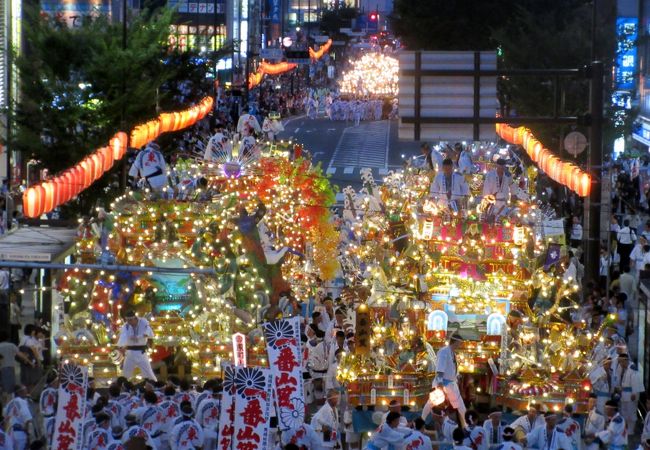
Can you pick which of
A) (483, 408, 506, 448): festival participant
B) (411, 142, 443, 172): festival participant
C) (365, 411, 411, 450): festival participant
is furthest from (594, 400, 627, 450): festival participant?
(411, 142, 443, 172): festival participant


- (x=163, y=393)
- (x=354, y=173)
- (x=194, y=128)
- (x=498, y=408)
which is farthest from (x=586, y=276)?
(x=194, y=128)

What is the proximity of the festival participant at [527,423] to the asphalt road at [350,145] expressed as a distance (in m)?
22.0

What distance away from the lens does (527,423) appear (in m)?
16.6

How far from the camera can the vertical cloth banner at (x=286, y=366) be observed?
637 inches

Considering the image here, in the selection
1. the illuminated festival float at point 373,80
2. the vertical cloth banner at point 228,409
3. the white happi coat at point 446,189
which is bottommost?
the vertical cloth banner at point 228,409

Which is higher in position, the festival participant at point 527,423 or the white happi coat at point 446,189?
the white happi coat at point 446,189

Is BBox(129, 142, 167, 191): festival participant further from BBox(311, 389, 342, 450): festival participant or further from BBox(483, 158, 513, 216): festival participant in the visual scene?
BBox(311, 389, 342, 450): festival participant

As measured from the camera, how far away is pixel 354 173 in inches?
1812

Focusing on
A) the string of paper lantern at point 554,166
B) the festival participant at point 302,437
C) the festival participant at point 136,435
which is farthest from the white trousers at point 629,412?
the festival participant at point 136,435

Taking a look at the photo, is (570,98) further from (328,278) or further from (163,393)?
(163,393)

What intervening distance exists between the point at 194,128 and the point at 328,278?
22.7 meters

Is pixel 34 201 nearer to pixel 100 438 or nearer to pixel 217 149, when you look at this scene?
pixel 217 149

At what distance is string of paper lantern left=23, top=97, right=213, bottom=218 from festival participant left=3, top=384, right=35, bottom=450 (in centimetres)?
602

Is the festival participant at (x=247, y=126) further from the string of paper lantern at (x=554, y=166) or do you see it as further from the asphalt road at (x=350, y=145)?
the asphalt road at (x=350, y=145)
